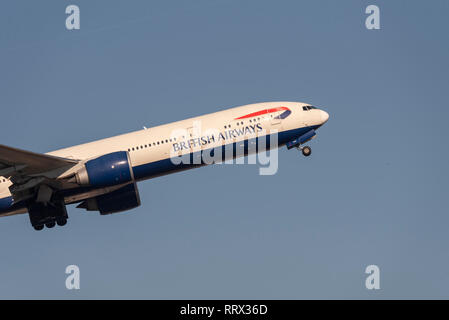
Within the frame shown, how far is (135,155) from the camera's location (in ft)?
209

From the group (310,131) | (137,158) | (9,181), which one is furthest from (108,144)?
(310,131)

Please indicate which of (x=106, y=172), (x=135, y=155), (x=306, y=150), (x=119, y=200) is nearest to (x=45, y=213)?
(x=119, y=200)

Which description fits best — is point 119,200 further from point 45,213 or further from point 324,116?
point 324,116

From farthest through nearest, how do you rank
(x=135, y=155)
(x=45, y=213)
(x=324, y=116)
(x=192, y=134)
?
(x=324, y=116) → (x=45, y=213) → (x=192, y=134) → (x=135, y=155)

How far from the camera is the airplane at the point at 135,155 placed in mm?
62469

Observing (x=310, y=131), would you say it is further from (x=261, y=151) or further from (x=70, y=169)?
(x=70, y=169)

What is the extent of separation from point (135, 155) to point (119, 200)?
17.9 feet

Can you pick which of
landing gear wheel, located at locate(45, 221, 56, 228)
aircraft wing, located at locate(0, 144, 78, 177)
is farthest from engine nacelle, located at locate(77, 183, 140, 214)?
aircraft wing, located at locate(0, 144, 78, 177)

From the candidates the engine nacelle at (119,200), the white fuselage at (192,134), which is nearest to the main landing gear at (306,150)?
the white fuselage at (192,134)

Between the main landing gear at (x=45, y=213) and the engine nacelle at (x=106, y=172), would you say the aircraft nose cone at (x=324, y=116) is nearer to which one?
the engine nacelle at (x=106, y=172)

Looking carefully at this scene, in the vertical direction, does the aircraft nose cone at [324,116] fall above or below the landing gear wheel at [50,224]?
above

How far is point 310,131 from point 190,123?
8635 mm

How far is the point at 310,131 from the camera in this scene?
66938 mm

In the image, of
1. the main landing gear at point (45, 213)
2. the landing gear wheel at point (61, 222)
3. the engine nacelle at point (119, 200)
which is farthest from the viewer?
the engine nacelle at point (119, 200)
